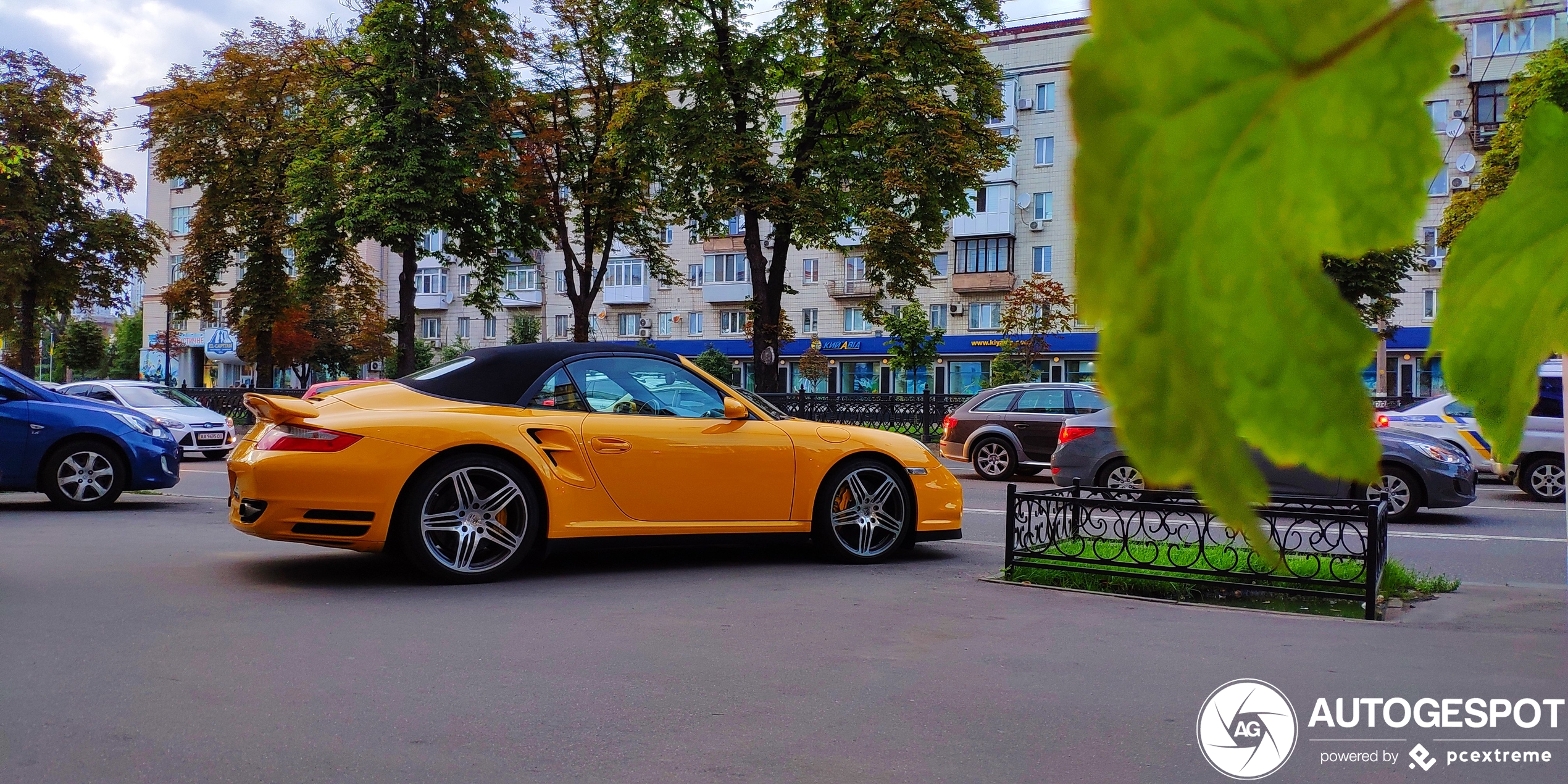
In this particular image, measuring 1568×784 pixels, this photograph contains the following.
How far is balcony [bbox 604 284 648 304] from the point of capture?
1907 inches

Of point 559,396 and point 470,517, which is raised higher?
point 559,396

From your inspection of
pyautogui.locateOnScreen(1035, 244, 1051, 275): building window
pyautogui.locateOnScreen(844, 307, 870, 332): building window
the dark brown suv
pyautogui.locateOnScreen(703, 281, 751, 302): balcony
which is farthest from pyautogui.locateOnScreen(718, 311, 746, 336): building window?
pyautogui.locateOnScreen(1035, 244, 1051, 275): building window

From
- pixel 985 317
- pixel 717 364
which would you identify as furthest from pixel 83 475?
pixel 717 364

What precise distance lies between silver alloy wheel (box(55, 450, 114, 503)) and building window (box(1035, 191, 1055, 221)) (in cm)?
1162

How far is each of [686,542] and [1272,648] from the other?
321 centimetres

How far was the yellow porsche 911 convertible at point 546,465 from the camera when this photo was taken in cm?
591

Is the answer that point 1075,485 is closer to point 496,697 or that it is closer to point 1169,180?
point 496,697

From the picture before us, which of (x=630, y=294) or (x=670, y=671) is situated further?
(x=630, y=294)

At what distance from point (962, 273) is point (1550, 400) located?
4462 millimetres

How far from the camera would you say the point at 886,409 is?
22.5m

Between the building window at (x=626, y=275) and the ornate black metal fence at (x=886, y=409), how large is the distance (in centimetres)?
2524

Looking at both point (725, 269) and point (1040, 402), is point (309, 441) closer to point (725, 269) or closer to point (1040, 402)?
point (1040, 402)

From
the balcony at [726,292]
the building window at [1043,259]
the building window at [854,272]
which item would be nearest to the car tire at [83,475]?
the building window at [1043,259]

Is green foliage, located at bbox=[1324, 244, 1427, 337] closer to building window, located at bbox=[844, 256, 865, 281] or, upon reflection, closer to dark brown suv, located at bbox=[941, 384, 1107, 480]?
dark brown suv, located at bbox=[941, 384, 1107, 480]
